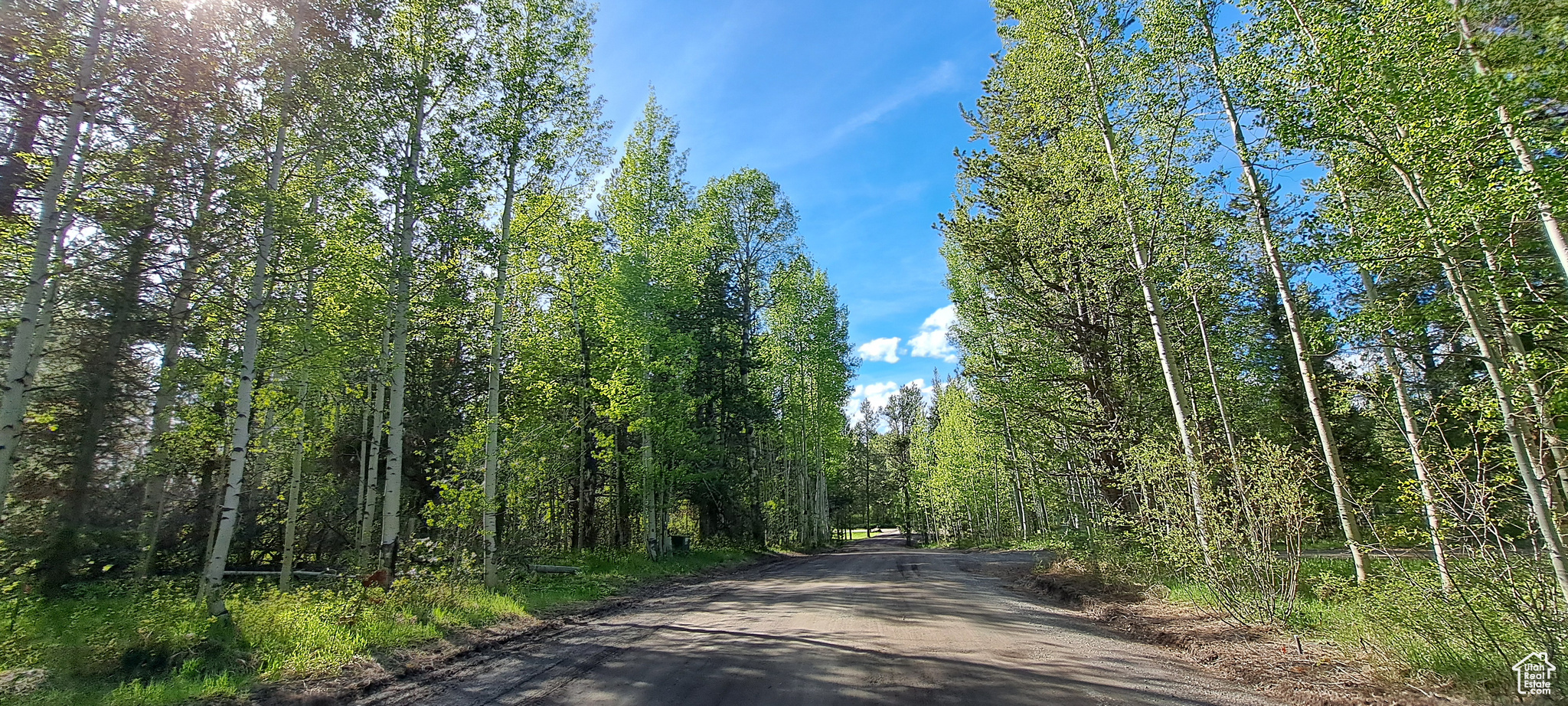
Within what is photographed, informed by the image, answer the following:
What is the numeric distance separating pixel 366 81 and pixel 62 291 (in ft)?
20.2

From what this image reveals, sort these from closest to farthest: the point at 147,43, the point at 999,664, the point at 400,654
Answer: the point at 999,664
the point at 400,654
the point at 147,43

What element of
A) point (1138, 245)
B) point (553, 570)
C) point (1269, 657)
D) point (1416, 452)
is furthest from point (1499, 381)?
point (553, 570)

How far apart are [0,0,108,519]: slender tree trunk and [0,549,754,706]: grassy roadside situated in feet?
5.33

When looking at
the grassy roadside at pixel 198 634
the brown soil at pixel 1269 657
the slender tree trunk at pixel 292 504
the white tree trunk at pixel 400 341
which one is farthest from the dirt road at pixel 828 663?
the slender tree trunk at pixel 292 504

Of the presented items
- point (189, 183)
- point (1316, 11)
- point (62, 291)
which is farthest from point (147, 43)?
point (1316, 11)

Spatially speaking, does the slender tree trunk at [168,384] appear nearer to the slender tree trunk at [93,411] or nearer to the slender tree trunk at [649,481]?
the slender tree trunk at [93,411]

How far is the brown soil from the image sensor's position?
4.60 metres

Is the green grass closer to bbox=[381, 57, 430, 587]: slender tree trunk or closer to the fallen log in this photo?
bbox=[381, 57, 430, 587]: slender tree trunk

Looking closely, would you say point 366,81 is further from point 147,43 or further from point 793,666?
point 793,666

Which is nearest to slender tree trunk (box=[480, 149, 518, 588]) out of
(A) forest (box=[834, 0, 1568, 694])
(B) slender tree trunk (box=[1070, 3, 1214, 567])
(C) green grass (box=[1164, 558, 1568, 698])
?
(A) forest (box=[834, 0, 1568, 694])

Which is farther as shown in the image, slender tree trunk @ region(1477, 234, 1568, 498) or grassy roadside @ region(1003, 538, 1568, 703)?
slender tree trunk @ region(1477, 234, 1568, 498)

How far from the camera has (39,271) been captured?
6145 millimetres

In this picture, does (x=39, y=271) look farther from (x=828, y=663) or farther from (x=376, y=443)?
(x=828, y=663)

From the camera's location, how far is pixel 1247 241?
28.3 ft
